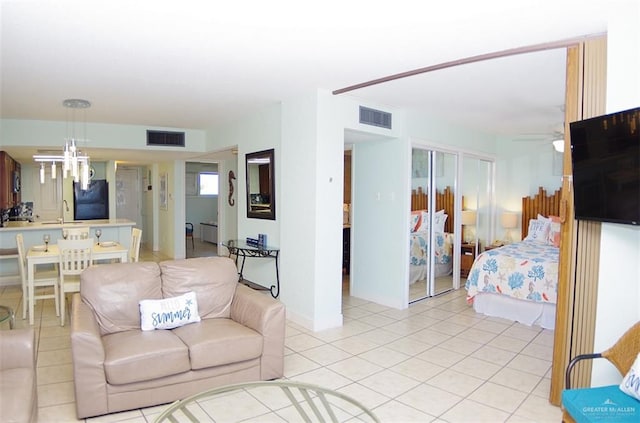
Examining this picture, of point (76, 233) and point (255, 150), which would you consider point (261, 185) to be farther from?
point (76, 233)

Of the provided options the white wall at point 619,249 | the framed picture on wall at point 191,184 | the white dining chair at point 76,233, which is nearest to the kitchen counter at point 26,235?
the white dining chair at point 76,233

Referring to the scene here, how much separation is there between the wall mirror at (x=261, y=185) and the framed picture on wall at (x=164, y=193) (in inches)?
165

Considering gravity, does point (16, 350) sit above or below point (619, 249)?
below

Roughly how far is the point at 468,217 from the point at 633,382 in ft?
15.1

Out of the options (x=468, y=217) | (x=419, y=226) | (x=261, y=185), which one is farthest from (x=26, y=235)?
(x=468, y=217)

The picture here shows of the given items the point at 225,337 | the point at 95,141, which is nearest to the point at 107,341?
the point at 225,337

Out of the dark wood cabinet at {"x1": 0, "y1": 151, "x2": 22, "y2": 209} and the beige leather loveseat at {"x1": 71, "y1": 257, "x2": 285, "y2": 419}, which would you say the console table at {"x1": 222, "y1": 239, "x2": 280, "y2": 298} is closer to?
the beige leather loveseat at {"x1": 71, "y1": 257, "x2": 285, "y2": 419}

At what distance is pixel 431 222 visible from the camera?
5.42m

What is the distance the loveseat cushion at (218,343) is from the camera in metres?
2.64

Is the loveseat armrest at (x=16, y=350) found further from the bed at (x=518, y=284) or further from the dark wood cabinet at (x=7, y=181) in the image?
the dark wood cabinet at (x=7, y=181)

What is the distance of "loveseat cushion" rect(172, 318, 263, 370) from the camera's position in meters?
2.64

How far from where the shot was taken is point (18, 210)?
7875 mm

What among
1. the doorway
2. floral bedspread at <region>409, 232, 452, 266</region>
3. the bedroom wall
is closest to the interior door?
the doorway

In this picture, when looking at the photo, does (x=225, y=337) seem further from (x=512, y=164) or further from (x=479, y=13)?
(x=512, y=164)
